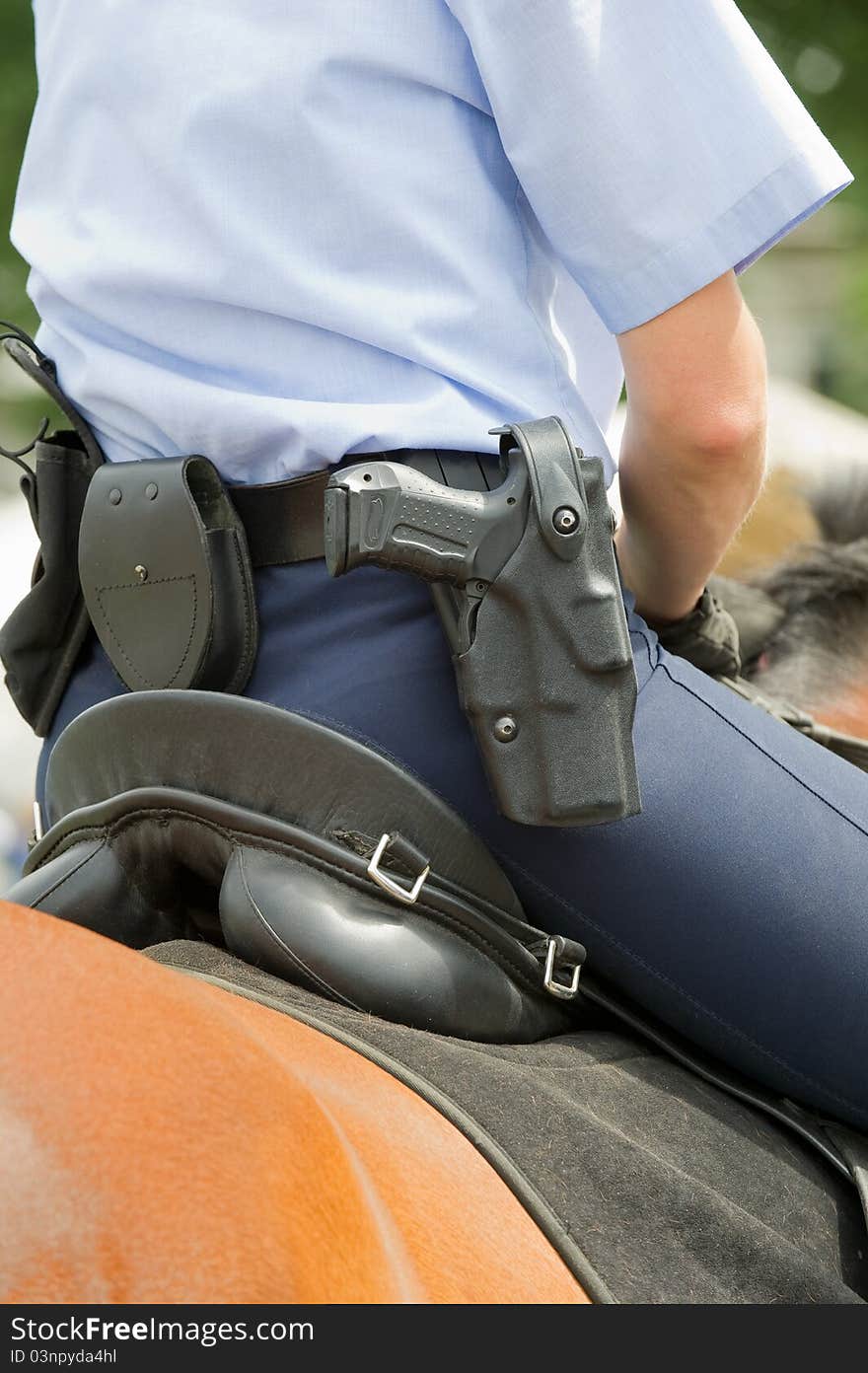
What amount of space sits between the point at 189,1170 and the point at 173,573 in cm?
50

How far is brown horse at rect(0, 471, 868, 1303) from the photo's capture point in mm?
498

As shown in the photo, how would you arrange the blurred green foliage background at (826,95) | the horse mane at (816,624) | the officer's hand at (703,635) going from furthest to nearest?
1. the blurred green foliage background at (826,95)
2. the horse mane at (816,624)
3. the officer's hand at (703,635)

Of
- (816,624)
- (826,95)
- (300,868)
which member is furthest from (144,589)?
(826,95)

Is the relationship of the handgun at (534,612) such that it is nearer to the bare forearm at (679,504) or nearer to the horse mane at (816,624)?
the bare forearm at (679,504)

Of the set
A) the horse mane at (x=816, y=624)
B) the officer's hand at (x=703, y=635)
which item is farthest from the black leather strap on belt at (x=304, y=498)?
the horse mane at (x=816, y=624)

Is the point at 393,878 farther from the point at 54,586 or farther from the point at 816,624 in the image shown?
the point at 816,624

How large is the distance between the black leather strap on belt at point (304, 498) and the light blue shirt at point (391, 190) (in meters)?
0.01

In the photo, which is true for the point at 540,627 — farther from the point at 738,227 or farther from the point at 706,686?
the point at 738,227

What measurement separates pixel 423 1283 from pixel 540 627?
0.43 m

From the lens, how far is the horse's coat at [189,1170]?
50 cm

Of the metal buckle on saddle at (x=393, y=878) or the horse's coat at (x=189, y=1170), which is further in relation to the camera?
the metal buckle on saddle at (x=393, y=878)

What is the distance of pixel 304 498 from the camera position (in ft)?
3.05

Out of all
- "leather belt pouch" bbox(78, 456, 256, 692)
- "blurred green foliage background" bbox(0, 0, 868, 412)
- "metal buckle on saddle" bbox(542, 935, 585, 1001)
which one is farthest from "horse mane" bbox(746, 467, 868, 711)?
"blurred green foliage background" bbox(0, 0, 868, 412)

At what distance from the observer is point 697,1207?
781 millimetres
